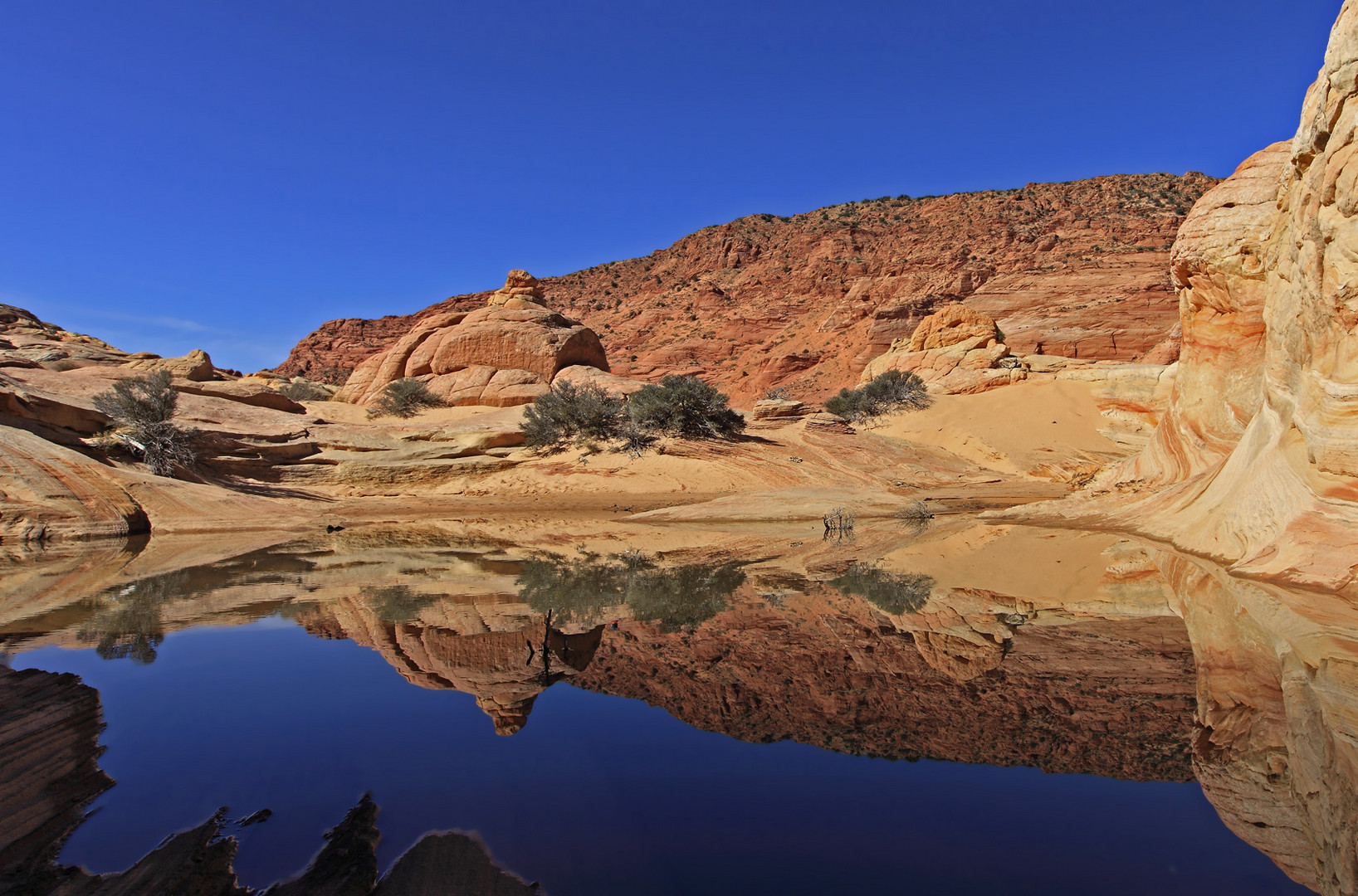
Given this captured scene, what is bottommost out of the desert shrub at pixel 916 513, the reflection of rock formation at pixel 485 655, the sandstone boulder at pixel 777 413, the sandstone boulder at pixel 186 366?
the desert shrub at pixel 916 513

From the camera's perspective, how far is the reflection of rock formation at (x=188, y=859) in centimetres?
236

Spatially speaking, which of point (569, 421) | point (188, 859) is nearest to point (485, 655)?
point (188, 859)

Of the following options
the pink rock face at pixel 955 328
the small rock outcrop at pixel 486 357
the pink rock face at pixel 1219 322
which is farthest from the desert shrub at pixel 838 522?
the pink rock face at pixel 955 328

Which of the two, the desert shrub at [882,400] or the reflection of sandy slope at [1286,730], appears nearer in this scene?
the reflection of sandy slope at [1286,730]

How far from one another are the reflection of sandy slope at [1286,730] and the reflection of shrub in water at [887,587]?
2.04 m

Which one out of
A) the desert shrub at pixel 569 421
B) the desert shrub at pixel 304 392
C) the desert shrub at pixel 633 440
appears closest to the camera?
the desert shrub at pixel 633 440

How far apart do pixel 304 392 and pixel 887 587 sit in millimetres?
27451

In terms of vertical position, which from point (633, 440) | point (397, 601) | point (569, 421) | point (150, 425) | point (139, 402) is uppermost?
point (139, 402)

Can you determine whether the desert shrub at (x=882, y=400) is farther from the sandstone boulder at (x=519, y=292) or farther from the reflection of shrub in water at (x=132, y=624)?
the reflection of shrub in water at (x=132, y=624)

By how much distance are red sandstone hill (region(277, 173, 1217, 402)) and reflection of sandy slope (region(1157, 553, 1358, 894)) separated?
30.5m

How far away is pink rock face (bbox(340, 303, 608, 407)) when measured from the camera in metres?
21.9

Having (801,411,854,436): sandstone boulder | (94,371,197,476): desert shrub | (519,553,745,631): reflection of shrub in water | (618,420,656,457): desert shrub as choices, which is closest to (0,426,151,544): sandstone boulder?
(94,371,197,476): desert shrub

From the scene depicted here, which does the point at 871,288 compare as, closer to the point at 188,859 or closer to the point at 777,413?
the point at 777,413

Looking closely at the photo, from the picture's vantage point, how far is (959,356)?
27609 millimetres
